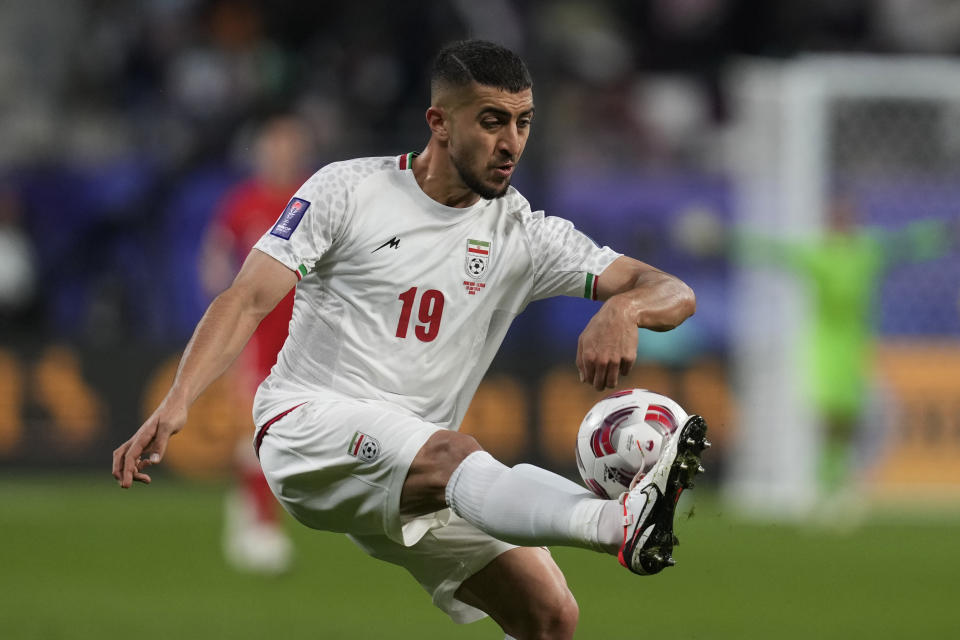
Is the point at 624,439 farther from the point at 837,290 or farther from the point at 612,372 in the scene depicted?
the point at 837,290

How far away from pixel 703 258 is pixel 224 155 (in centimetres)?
437

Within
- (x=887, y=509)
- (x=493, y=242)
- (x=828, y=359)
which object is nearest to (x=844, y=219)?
(x=828, y=359)

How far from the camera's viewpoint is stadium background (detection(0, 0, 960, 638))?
29.8 ft

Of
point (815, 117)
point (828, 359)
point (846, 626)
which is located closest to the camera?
point (846, 626)

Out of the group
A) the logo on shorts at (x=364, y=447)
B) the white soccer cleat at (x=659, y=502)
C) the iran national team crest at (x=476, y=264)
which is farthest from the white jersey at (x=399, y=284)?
the white soccer cleat at (x=659, y=502)

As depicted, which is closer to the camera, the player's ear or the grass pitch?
the player's ear

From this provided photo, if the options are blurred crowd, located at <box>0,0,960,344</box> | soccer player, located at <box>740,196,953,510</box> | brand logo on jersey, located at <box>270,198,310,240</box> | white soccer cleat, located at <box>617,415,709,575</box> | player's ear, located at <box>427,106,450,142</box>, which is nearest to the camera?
white soccer cleat, located at <box>617,415,709,575</box>

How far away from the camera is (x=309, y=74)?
16734mm

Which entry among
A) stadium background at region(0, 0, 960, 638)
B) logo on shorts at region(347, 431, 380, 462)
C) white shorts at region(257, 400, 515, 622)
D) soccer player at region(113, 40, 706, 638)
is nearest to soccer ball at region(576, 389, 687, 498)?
soccer player at region(113, 40, 706, 638)

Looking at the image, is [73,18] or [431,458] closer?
[431,458]

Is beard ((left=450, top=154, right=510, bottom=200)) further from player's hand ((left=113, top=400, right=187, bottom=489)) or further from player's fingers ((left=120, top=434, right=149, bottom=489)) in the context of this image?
player's fingers ((left=120, top=434, right=149, bottom=489))

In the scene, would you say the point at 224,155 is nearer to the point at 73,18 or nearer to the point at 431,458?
the point at 73,18

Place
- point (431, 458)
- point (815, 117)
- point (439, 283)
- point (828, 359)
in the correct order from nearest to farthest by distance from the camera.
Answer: point (431, 458), point (439, 283), point (828, 359), point (815, 117)

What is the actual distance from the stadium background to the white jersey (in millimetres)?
2644
